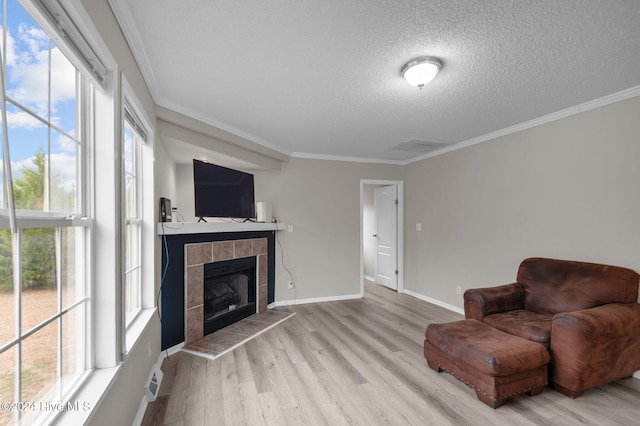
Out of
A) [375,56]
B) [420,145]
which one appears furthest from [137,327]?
[420,145]

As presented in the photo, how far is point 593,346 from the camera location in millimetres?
2031

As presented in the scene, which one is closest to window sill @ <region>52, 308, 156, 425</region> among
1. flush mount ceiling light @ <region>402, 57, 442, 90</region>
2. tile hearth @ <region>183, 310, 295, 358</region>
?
tile hearth @ <region>183, 310, 295, 358</region>

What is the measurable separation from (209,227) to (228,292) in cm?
104

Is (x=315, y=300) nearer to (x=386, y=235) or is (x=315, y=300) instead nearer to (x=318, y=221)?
(x=318, y=221)

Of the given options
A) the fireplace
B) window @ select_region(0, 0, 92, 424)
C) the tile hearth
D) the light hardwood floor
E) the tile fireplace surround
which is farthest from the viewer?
the fireplace

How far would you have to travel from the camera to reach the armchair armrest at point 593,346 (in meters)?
2.03

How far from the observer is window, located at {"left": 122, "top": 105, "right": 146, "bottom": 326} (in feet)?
6.70

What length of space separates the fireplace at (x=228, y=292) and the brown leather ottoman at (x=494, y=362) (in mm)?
2419

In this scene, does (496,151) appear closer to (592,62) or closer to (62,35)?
(592,62)

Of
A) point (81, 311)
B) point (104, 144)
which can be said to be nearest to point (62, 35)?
point (104, 144)

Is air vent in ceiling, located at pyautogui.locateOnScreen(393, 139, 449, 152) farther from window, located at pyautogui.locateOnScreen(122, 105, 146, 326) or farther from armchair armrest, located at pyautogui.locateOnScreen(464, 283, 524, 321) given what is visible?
window, located at pyautogui.locateOnScreen(122, 105, 146, 326)

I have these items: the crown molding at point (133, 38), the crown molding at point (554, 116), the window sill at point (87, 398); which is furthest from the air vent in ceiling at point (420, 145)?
the window sill at point (87, 398)

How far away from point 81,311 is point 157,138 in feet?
5.84

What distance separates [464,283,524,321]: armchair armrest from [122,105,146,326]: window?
2987mm
